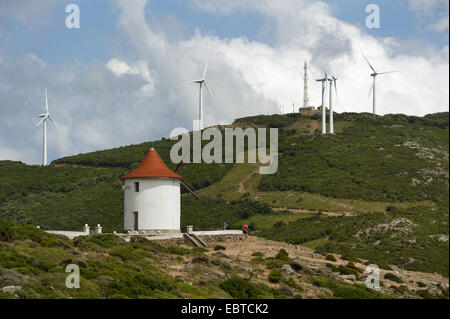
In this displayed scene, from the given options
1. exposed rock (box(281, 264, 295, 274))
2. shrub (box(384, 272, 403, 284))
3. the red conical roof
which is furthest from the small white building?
shrub (box(384, 272, 403, 284))

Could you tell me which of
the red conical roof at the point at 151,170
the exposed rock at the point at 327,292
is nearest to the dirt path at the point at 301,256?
the red conical roof at the point at 151,170

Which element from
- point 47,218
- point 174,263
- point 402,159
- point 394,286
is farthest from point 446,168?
point 174,263

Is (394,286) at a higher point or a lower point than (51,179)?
lower

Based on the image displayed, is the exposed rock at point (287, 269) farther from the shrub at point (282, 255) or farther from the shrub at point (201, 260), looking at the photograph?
the shrub at point (201, 260)

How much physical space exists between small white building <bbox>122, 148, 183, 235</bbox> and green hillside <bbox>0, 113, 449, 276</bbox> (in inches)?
623

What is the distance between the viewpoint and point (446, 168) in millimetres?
97688

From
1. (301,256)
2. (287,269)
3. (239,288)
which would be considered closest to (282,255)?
(301,256)

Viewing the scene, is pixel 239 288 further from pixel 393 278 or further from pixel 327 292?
pixel 393 278

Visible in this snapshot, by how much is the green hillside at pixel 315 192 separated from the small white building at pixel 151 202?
623 inches

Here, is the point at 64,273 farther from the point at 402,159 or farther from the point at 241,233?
the point at 402,159

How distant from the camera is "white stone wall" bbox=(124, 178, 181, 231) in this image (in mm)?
46125

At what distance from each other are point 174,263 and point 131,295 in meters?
9.86

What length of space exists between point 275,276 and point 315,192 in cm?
5254
